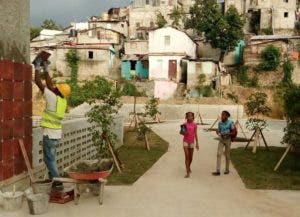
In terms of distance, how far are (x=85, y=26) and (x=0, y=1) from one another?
65.6 meters

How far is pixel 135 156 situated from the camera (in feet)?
55.5

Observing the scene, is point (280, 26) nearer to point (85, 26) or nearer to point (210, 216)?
point (85, 26)

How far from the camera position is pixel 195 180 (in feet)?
40.6

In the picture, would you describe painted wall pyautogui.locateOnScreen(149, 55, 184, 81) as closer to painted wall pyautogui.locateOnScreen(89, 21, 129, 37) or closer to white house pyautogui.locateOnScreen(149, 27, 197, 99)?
white house pyautogui.locateOnScreen(149, 27, 197, 99)

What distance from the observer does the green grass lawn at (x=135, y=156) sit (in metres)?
12.4

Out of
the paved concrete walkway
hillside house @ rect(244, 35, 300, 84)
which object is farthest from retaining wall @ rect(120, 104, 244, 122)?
the paved concrete walkway

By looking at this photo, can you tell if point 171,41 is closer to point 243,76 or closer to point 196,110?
point 243,76

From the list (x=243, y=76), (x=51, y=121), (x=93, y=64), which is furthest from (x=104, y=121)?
(x=243, y=76)

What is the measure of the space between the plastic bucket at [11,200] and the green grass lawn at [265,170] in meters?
5.56

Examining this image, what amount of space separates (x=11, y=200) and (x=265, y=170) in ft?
26.2

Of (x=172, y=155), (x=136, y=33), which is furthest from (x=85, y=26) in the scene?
(x=172, y=155)

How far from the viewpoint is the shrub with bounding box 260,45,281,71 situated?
173 ft

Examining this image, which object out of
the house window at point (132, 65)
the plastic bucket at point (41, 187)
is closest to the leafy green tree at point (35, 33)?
the house window at point (132, 65)

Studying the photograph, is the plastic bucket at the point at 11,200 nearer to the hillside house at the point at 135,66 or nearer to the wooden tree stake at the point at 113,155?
the wooden tree stake at the point at 113,155
